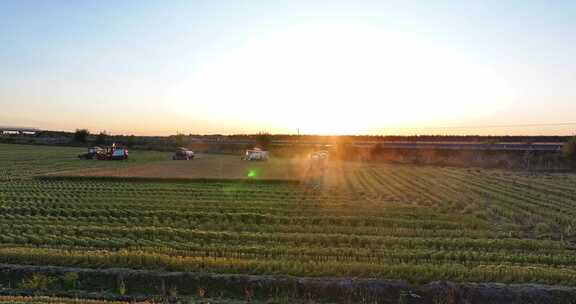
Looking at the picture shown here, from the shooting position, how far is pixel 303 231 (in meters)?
11.3

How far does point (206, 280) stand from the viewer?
24.1 feet

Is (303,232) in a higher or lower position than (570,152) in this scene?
lower

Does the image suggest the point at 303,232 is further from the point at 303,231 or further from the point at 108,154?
the point at 108,154

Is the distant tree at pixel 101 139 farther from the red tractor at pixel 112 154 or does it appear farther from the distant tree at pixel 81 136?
the red tractor at pixel 112 154

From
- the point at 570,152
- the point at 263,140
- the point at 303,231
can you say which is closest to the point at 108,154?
the point at 263,140

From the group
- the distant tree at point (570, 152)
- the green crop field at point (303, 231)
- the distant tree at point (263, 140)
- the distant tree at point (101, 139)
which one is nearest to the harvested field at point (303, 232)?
the green crop field at point (303, 231)

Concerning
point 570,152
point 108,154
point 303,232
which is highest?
point 570,152

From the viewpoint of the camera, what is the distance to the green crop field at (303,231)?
8.00m

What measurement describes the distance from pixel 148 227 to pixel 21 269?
4.06m

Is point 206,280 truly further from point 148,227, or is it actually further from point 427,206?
point 427,206

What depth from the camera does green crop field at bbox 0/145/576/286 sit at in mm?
7996

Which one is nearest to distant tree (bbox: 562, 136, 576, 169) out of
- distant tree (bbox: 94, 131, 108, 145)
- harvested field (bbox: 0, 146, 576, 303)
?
harvested field (bbox: 0, 146, 576, 303)

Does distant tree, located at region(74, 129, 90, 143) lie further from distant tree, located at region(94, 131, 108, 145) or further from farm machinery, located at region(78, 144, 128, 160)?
farm machinery, located at region(78, 144, 128, 160)

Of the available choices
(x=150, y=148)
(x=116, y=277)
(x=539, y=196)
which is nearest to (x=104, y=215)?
(x=116, y=277)
